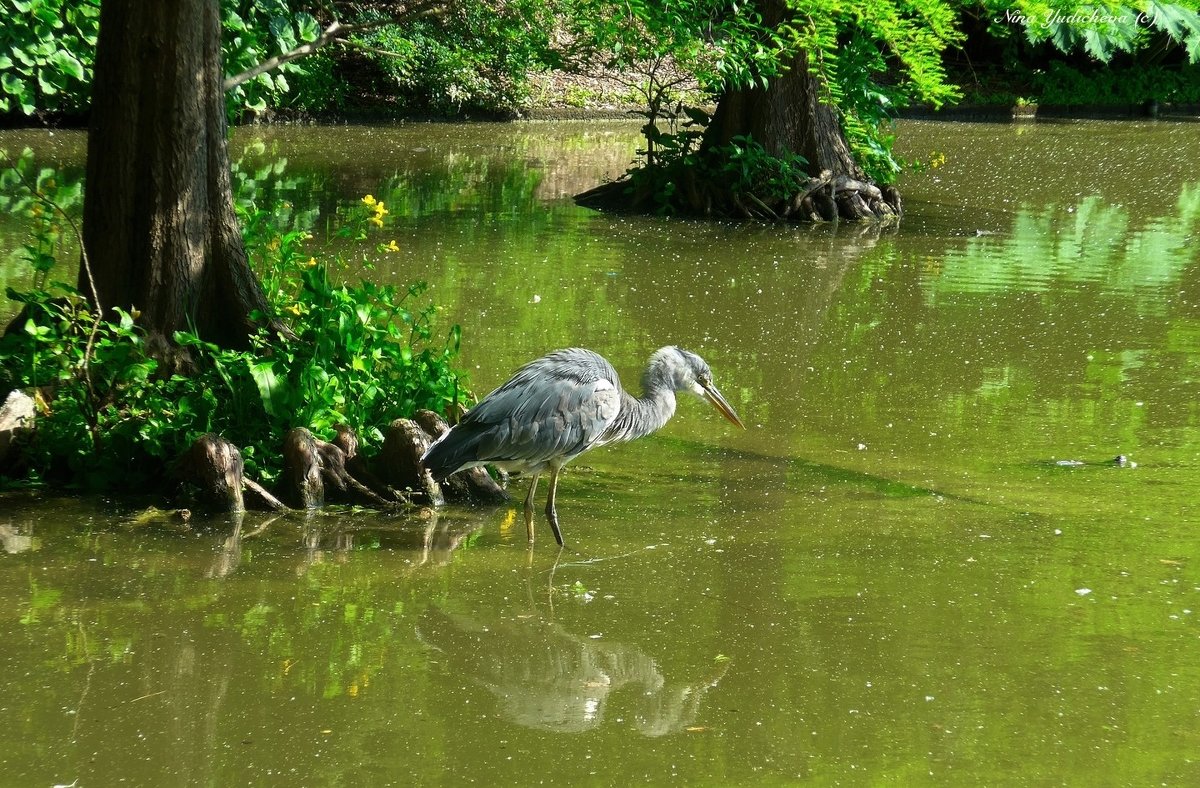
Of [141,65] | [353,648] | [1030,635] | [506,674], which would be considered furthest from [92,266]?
[1030,635]

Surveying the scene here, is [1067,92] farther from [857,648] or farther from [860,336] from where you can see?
[857,648]

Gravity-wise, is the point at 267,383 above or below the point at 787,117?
below

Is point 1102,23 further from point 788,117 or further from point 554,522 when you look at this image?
point 554,522

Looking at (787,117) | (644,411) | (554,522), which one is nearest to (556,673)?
(554,522)

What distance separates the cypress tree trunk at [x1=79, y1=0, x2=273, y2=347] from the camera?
6.50 m

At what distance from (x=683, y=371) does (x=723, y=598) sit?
1.71 meters

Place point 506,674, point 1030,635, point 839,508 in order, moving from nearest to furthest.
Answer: point 506,674, point 1030,635, point 839,508

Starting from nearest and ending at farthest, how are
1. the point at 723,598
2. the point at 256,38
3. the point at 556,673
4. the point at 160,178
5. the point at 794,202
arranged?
the point at 556,673, the point at 723,598, the point at 160,178, the point at 256,38, the point at 794,202

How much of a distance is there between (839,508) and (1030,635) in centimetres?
158

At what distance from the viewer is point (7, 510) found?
6012mm

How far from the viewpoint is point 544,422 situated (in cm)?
598

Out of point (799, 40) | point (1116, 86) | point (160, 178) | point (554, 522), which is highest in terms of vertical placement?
point (1116, 86)

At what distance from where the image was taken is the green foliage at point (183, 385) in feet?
20.6

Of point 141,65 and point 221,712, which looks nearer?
point 221,712
